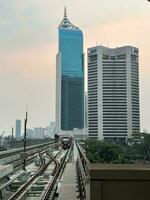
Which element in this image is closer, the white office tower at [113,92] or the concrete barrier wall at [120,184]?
the concrete barrier wall at [120,184]

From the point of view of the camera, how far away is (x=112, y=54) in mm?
169625

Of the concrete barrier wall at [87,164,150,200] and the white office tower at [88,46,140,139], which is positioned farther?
the white office tower at [88,46,140,139]

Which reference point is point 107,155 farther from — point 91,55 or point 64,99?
point 64,99

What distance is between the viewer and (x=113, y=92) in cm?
16762

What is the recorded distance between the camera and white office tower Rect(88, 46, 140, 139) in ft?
515

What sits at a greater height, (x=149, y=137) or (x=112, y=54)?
(x=112, y=54)

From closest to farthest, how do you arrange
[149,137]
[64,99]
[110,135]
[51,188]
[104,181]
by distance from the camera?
[104,181] < [51,188] < [149,137] < [110,135] < [64,99]

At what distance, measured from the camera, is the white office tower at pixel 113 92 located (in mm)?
157000

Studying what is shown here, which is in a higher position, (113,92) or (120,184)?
(113,92)

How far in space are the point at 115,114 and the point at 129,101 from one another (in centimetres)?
732

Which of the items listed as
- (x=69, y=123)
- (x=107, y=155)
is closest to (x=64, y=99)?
(x=69, y=123)

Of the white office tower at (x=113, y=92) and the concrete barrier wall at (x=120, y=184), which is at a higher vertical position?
Answer: the white office tower at (x=113, y=92)

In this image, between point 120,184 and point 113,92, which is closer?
point 120,184

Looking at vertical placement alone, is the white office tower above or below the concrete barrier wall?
above
